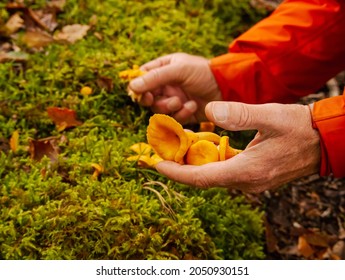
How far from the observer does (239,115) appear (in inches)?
57.0

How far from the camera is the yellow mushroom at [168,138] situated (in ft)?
4.66

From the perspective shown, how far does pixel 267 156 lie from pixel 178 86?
79 cm

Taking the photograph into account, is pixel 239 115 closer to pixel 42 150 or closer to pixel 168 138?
pixel 168 138

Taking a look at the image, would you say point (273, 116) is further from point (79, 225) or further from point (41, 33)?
point (41, 33)

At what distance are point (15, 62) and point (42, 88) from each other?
0.65ft

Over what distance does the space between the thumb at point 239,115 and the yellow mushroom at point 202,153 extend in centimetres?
8

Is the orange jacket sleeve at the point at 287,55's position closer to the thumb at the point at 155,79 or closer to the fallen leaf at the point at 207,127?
the thumb at the point at 155,79

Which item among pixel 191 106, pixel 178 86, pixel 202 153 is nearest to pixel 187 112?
pixel 191 106

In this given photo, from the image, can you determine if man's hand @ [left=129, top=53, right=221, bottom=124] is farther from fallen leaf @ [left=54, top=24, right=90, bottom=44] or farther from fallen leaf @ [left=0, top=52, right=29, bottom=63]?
fallen leaf @ [left=0, top=52, right=29, bottom=63]

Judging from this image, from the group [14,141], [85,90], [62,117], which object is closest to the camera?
[14,141]

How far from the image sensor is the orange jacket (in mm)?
2127

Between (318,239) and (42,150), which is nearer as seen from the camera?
(42,150)

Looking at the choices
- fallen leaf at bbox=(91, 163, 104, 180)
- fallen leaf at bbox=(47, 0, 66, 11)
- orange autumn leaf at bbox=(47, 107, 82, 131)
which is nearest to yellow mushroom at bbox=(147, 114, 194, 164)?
fallen leaf at bbox=(91, 163, 104, 180)

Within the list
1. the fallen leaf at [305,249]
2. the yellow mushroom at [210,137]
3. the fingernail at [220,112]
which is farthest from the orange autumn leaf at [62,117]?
the fallen leaf at [305,249]
